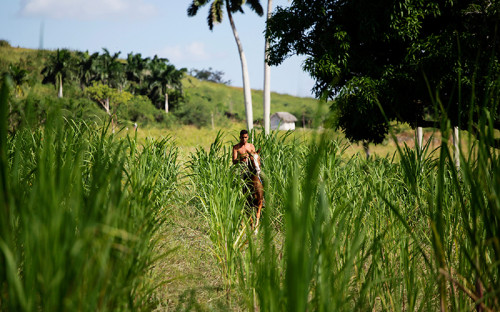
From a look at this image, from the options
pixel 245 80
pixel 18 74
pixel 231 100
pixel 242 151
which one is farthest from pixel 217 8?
pixel 231 100

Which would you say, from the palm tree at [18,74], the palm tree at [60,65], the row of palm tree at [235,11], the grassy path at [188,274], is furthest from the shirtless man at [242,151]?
the palm tree at [60,65]

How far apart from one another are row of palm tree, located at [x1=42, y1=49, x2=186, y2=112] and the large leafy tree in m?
42.0

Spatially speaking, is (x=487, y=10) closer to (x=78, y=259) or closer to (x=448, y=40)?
(x=448, y=40)

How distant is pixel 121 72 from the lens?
50.0 meters

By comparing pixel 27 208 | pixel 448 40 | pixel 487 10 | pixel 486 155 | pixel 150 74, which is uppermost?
pixel 150 74

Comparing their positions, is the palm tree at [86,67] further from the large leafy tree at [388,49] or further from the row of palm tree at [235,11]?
the large leafy tree at [388,49]

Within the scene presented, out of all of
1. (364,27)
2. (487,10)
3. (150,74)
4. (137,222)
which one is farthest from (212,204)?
(150,74)

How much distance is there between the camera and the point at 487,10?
27.3ft

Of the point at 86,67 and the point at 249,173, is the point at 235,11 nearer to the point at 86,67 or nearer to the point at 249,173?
the point at 249,173

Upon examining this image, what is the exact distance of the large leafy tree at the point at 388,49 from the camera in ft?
27.9

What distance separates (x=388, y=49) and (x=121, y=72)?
149ft

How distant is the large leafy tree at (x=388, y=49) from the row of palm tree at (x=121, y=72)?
138 ft

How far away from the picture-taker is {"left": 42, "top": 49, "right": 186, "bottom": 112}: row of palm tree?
49062 mm

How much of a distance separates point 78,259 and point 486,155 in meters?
1.22
